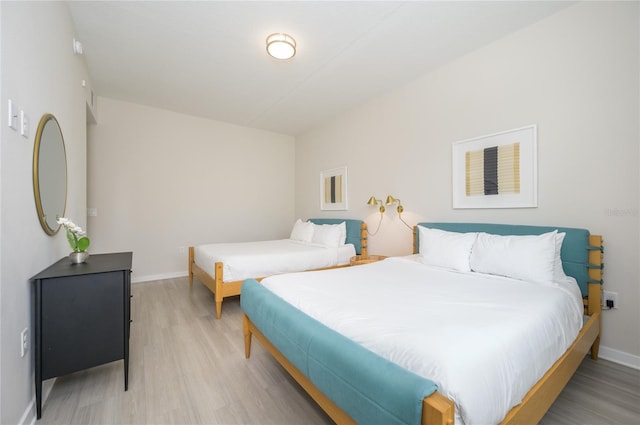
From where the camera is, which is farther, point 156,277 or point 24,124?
point 156,277

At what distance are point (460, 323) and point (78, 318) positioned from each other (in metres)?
2.06

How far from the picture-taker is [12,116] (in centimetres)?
128

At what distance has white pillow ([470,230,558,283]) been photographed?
6.32ft

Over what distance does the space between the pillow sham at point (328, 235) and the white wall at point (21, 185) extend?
109 inches

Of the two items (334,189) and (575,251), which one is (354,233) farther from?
(575,251)

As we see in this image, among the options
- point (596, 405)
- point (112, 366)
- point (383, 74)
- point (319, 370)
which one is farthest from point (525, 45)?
point (112, 366)

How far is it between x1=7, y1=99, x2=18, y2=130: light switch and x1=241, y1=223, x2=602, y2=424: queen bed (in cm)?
152

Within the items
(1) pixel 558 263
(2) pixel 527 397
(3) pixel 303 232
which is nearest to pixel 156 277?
(3) pixel 303 232

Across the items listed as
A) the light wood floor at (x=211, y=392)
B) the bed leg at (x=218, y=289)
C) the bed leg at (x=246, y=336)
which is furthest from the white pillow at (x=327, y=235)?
the bed leg at (x=246, y=336)

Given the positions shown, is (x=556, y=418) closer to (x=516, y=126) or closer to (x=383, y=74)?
(x=516, y=126)

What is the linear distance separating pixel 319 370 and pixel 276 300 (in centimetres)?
59

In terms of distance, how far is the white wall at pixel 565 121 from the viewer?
1.91 meters

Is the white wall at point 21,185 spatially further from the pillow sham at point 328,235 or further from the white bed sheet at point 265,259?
the pillow sham at point 328,235

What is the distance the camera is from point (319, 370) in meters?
1.20
